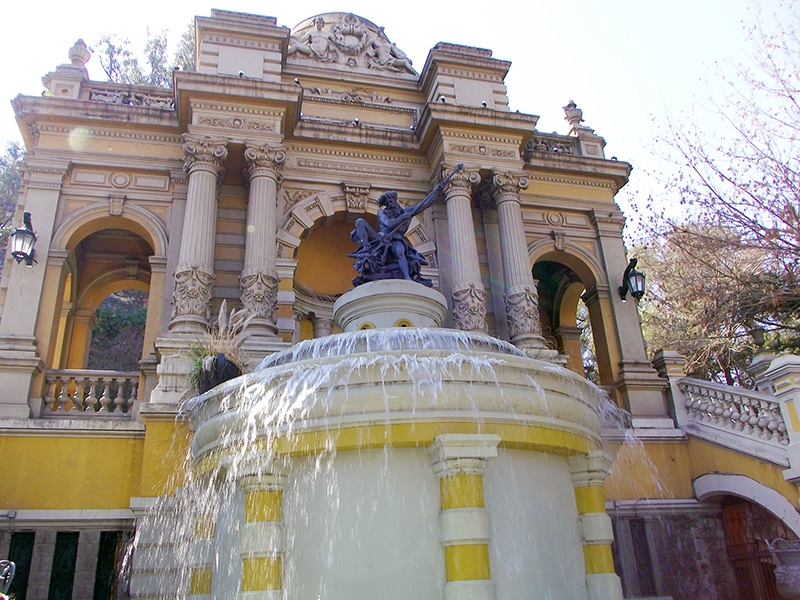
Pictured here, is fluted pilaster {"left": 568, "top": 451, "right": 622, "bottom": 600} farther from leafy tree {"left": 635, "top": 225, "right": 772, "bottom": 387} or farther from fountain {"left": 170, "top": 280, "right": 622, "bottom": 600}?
leafy tree {"left": 635, "top": 225, "right": 772, "bottom": 387}

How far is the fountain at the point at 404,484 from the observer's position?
5152mm

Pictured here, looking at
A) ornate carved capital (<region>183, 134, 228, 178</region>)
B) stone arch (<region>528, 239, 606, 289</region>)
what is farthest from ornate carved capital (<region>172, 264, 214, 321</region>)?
stone arch (<region>528, 239, 606, 289</region>)

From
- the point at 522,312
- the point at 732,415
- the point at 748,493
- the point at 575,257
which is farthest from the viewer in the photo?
the point at 575,257

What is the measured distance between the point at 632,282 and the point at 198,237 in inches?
381

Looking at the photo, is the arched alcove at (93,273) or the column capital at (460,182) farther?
the arched alcove at (93,273)

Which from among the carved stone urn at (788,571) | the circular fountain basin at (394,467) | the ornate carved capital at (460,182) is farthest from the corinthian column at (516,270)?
the circular fountain basin at (394,467)


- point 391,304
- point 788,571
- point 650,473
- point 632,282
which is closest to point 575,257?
point 632,282

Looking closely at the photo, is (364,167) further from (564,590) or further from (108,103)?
(564,590)

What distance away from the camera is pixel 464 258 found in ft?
46.1

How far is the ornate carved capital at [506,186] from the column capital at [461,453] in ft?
34.2

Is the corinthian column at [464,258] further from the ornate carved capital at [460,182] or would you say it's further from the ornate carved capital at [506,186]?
the ornate carved capital at [506,186]

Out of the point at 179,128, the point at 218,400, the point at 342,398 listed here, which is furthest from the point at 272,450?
the point at 179,128

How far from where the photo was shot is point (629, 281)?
608 inches

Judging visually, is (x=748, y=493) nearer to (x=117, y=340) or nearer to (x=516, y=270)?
(x=516, y=270)
